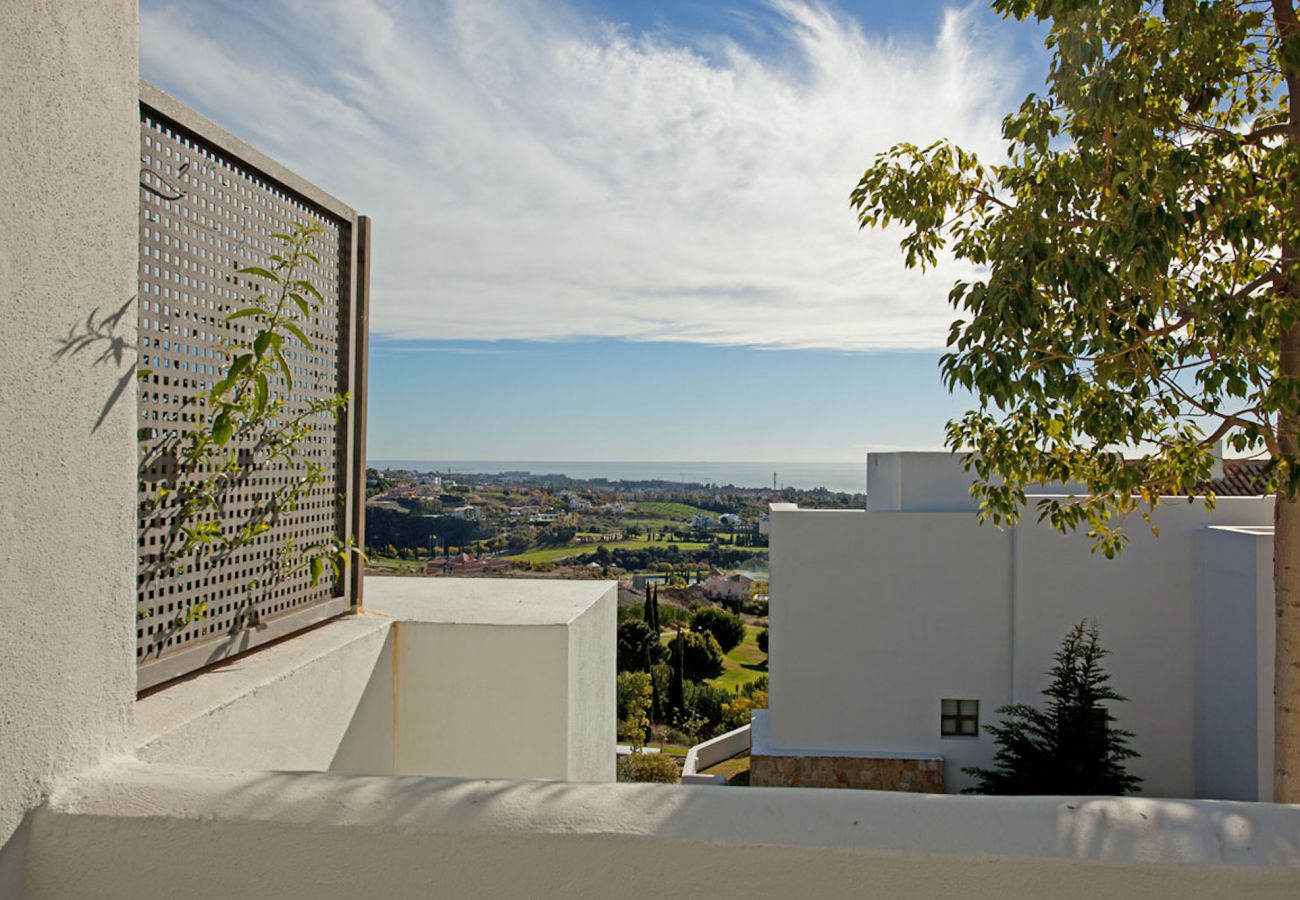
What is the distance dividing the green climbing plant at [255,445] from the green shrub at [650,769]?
35.5 ft

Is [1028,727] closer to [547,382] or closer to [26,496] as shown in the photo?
[26,496]

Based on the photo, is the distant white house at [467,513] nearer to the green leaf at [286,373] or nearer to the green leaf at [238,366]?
the green leaf at [286,373]

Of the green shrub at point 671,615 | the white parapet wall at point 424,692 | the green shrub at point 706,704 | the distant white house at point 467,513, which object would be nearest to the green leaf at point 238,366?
the white parapet wall at point 424,692

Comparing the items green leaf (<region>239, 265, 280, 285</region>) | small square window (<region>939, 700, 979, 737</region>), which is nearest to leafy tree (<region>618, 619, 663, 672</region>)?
small square window (<region>939, 700, 979, 737</region>)

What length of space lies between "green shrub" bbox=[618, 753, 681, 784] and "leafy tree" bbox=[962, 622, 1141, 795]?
4782mm

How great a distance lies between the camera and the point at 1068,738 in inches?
388

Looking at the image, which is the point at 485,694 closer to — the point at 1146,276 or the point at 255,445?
the point at 255,445

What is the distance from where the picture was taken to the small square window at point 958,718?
11133 mm

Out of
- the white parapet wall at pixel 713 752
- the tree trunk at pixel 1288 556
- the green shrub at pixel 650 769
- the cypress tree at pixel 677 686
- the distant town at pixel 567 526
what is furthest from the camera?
the cypress tree at pixel 677 686

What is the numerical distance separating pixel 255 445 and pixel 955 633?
33.7 ft

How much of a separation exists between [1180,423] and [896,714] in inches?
301

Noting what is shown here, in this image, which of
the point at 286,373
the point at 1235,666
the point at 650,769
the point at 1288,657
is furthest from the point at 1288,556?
the point at 650,769

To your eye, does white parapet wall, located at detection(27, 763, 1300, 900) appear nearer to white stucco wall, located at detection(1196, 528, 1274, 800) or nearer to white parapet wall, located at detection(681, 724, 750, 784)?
white stucco wall, located at detection(1196, 528, 1274, 800)

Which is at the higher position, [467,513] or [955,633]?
[467,513]
